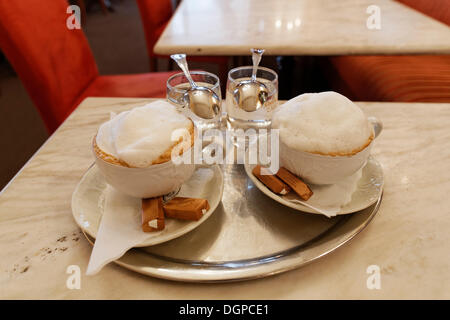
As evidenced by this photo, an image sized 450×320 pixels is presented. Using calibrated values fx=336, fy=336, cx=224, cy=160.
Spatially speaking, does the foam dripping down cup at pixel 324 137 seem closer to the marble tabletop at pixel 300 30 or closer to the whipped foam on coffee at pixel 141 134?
the whipped foam on coffee at pixel 141 134

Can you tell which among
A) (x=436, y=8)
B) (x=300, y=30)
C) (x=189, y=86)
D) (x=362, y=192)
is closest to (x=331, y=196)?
(x=362, y=192)

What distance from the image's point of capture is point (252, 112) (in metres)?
0.61

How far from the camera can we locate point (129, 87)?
118cm

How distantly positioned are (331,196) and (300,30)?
28.6 inches

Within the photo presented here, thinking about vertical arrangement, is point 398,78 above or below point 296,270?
below

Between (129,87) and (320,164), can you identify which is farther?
(129,87)

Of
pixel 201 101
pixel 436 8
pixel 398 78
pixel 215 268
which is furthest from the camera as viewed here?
pixel 436 8

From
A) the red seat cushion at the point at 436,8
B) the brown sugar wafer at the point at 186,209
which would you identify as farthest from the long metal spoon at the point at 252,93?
the red seat cushion at the point at 436,8

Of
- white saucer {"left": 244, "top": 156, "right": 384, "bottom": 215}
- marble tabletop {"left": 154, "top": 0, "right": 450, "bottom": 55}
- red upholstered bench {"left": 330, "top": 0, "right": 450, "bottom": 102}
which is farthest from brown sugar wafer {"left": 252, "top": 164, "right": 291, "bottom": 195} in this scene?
red upholstered bench {"left": 330, "top": 0, "right": 450, "bottom": 102}

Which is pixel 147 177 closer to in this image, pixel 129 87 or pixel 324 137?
pixel 324 137

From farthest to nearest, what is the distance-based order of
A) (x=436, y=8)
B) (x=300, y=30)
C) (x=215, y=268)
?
(x=436, y=8), (x=300, y=30), (x=215, y=268)

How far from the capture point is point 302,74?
81.1 inches

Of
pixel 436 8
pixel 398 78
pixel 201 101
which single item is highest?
pixel 201 101
